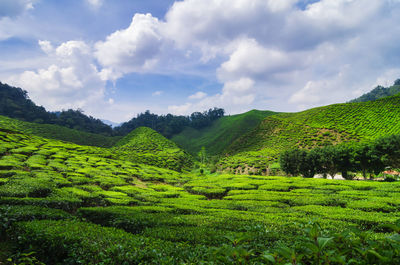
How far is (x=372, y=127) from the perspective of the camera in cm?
6341

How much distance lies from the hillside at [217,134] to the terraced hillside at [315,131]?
18448 mm

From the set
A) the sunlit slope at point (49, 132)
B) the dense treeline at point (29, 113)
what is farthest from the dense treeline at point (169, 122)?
the sunlit slope at point (49, 132)

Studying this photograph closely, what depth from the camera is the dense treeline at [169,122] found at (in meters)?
151

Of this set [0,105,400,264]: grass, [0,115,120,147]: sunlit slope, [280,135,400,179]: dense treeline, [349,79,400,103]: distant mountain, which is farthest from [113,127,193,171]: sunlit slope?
[349,79,400,103]: distant mountain

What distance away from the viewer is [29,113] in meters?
102

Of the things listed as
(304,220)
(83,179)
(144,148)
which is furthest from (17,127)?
(304,220)

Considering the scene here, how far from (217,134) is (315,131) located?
63453mm

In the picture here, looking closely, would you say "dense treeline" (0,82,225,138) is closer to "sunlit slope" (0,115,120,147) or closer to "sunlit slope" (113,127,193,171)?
"sunlit slope" (0,115,120,147)

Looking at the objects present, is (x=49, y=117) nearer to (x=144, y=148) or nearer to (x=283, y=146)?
(x=144, y=148)

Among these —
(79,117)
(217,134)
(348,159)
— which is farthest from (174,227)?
(79,117)

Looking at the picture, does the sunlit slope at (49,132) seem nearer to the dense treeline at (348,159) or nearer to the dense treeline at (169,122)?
the dense treeline at (169,122)

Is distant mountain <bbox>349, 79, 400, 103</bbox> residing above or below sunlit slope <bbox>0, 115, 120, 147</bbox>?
above

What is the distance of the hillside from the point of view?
108438 mm

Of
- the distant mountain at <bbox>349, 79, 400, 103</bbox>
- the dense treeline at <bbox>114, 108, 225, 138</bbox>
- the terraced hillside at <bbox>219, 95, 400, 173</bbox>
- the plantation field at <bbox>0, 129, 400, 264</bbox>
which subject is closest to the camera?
the plantation field at <bbox>0, 129, 400, 264</bbox>
